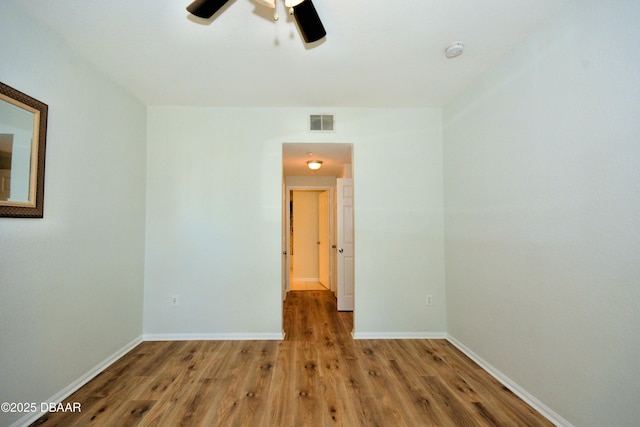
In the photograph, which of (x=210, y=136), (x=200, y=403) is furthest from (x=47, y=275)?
(x=210, y=136)

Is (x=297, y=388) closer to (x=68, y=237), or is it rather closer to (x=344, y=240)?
(x=68, y=237)

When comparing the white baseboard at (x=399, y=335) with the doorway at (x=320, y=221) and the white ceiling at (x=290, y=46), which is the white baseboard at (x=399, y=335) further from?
the white ceiling at (x=290, y=46)

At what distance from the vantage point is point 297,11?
1.48m

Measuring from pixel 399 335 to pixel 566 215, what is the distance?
209 cm

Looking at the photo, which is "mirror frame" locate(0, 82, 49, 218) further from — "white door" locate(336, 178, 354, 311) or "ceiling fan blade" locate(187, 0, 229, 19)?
"white door" locate(336, 178, 354, 311)

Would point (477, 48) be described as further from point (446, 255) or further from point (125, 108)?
point (125, 108)

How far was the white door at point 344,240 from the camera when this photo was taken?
4.29 meters

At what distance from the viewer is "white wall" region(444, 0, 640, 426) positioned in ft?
4.50

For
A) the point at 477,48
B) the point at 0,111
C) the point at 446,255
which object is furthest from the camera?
the point at 446,255

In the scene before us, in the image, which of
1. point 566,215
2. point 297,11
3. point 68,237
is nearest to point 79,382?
point 68,237

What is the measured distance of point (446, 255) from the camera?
3096mm

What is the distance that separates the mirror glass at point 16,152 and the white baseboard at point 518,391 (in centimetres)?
366

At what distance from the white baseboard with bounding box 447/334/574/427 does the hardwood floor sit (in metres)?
0.05

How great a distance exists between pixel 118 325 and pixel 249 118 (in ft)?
8.33
